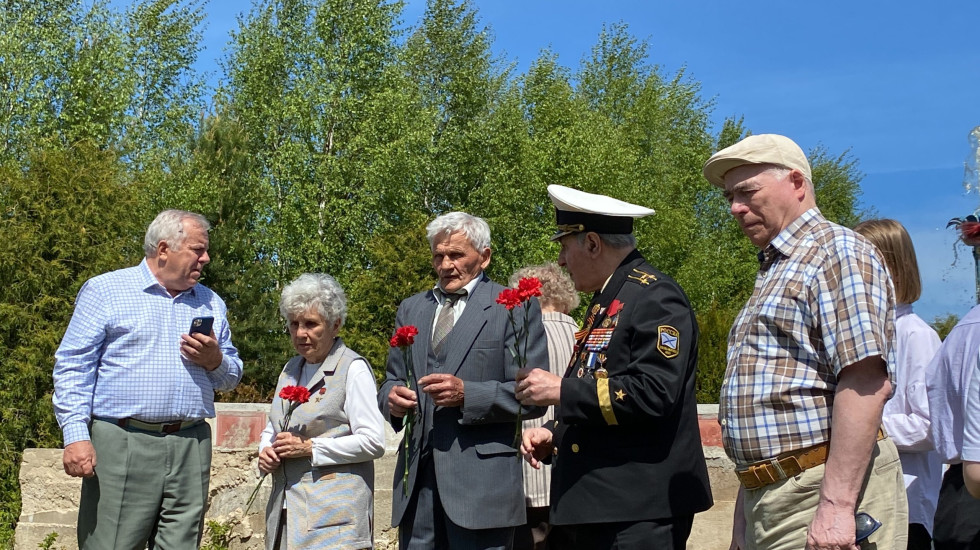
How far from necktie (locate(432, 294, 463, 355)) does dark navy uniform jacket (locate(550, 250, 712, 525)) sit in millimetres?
952

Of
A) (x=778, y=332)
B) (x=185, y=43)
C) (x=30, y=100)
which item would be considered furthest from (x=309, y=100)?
(x=778, y=332)

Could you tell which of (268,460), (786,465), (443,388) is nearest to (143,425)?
(268,460)

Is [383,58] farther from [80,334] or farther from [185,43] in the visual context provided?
[80,334]

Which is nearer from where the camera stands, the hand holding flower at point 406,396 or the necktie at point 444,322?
the hand holding flower at point 406,396

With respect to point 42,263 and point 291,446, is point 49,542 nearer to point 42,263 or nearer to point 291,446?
point 291,446

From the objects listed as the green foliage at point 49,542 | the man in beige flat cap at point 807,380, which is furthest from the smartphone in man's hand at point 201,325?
the man in beige flat cap at point 807,380

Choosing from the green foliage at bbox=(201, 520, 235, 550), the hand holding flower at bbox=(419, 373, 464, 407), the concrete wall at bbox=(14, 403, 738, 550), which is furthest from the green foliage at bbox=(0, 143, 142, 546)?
the hand holding flower at bbox=(419, 373, 464, 407)

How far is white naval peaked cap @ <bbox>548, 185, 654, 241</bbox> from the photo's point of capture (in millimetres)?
3414

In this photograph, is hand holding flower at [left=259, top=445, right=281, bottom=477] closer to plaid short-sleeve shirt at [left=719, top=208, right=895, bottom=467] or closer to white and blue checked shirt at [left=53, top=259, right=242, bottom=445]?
white and blue checked shirt at [left=53, top=259, right=242, bottom=445]

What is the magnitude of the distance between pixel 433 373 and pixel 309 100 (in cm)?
2509

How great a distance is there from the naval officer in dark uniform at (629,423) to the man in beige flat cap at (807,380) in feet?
1.10

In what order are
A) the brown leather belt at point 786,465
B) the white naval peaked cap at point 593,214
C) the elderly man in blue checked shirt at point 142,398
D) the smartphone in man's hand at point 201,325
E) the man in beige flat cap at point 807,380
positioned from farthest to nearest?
the smartphone in man's hand at point 201,325, the elderly man in blue checked shirt at point 142,398, the white naval peaked cap at point 593,214, the brown leather belt at point 786,465, the man in beige flat cap at point 807,380

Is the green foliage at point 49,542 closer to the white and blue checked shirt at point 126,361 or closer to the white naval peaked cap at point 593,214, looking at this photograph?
the white and blue checked shirt at point 126,361

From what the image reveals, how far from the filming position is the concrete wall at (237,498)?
6.19m
